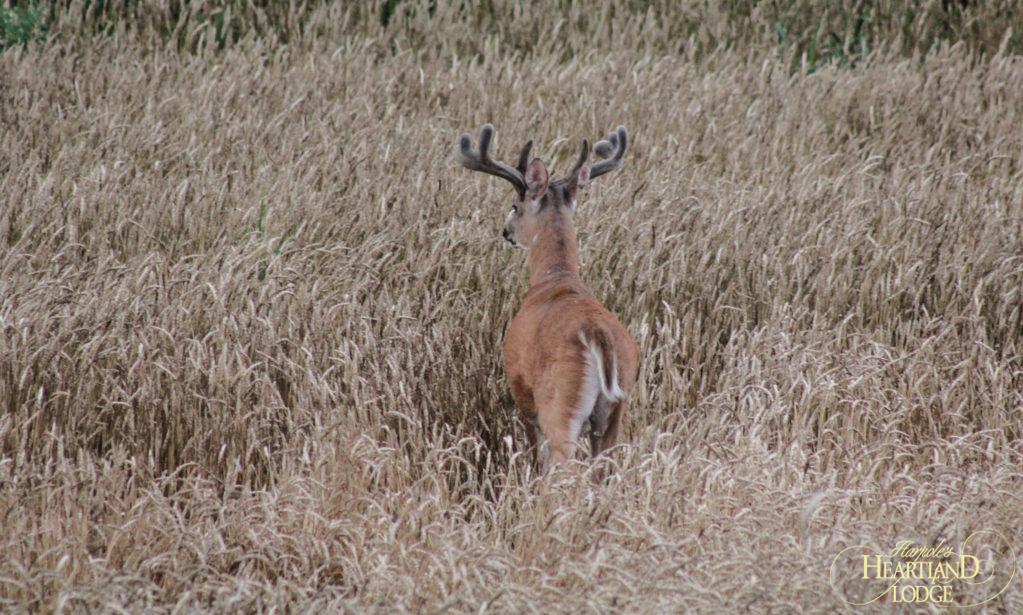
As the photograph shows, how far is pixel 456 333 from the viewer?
566 cm

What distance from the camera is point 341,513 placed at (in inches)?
177

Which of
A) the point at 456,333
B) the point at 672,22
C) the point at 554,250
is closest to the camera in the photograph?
the point at 554,250

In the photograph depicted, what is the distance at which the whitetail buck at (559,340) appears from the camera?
4.54m

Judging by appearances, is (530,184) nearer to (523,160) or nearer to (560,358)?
(523,160)

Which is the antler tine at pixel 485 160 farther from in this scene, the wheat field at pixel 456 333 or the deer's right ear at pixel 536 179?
the wheat field at pixel 456 333

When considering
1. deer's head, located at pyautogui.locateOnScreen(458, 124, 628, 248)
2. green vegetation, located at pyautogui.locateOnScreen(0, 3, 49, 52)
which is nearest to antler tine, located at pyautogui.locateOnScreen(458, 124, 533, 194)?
deer's head, located at pyautogui.locateOnScreen(458, 124, 628, 248)

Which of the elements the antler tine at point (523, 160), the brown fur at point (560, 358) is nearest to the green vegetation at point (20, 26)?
the antler tine at point (523, 160)

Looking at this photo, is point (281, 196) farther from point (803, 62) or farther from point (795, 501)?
point (803, 62)

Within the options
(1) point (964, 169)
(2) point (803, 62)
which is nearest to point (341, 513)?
(1) point (964, 169)

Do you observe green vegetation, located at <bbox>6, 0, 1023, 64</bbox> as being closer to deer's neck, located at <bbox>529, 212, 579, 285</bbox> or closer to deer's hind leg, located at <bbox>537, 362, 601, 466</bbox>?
deer's neck, located at <bbox>529, 212, 579, 285</bbox>

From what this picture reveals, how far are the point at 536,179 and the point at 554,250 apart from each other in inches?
11.2

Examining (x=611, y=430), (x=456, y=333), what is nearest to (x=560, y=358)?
(x=611, y=430)

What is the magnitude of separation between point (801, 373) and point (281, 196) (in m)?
2.81

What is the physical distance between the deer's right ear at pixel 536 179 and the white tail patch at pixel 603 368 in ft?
3.30
